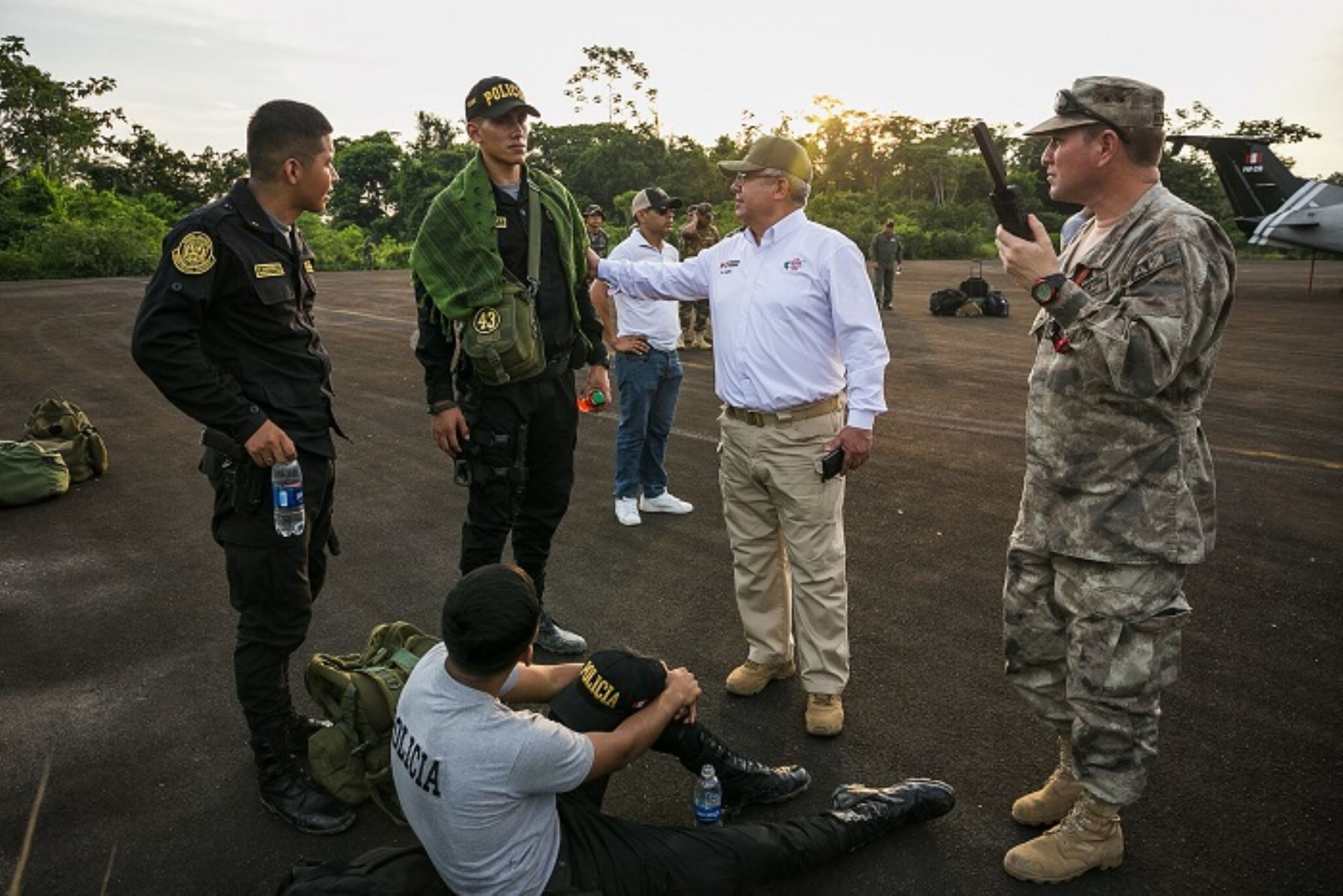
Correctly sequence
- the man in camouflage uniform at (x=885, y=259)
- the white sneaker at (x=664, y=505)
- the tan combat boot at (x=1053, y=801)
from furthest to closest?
the man in camouflage uniform at (x=885, y=259)
the white sneaker at (x=664, y=505)
the tan combat boot at (x=1053, y=801)

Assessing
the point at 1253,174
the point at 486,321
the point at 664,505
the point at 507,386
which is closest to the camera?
the point at 486,321

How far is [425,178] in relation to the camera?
55.5 m

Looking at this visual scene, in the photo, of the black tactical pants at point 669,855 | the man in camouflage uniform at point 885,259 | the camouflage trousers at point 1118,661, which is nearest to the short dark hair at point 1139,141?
the camouflage trousers at point 1118,661

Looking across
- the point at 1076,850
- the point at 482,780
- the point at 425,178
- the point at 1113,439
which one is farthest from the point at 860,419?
the point at 425,178

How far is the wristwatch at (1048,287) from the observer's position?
8.37 ft

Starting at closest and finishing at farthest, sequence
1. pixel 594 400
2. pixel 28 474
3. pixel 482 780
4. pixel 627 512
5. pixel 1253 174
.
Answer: pixel 482 780 < pixel 594 400 < pixel 627 512 < pixel 28 474 < pixel 1253 174

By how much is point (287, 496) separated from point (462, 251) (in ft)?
4.49

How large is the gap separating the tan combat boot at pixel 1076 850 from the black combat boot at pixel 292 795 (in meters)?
2.37

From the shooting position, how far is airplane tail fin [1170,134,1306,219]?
25.9 m

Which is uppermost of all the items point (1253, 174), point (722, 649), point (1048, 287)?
point (1253, 174)

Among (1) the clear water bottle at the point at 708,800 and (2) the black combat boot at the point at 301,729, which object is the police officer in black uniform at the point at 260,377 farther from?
(1) the clear water bottle at the point at 708,800

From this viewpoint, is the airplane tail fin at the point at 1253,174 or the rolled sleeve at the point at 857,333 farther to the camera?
the airplane tail fin at the point at 1253,174

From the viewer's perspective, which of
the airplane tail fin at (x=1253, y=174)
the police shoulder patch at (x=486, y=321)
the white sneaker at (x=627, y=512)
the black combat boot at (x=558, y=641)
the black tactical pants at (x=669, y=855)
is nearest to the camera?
the black tactical pants at (x=669, y=855)

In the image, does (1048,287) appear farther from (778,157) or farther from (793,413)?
(778,157)
